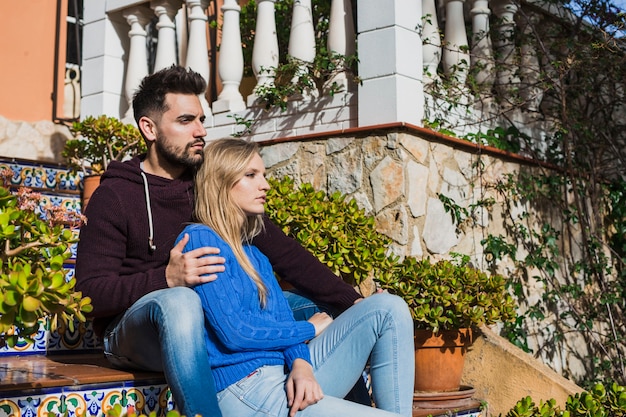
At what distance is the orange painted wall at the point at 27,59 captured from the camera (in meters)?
5.75

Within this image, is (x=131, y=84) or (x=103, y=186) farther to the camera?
(x=131, y=84)

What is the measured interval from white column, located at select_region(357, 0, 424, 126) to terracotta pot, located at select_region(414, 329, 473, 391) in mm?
1024

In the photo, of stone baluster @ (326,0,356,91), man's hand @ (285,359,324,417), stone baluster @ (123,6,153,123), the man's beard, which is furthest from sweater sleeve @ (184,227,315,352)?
stone baluster @ (123,6,153,123)

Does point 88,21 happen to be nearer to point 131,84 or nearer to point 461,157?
point 131,84

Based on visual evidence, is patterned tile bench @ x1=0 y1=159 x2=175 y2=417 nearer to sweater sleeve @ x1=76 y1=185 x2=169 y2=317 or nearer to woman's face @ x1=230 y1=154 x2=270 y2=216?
sweater sleeve @ x1=76 y1=185 x2=169 y2=317

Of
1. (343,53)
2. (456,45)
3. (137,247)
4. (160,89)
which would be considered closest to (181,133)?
(160,89)

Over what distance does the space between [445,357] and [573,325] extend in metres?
1.69

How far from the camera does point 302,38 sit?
4207 mm

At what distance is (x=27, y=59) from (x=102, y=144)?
160 centimetres

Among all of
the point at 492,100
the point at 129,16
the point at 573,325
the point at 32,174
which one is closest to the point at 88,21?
the point at 129,16

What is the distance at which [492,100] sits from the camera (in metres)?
4.48

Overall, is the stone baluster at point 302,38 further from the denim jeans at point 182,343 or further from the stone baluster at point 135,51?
the denim jeans at point 182,343

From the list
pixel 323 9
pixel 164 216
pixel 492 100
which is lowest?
pixel 164 216

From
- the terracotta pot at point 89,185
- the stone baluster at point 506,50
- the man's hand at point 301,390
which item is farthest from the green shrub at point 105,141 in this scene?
the man's hand at point 301,390
